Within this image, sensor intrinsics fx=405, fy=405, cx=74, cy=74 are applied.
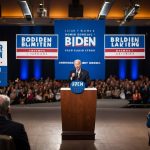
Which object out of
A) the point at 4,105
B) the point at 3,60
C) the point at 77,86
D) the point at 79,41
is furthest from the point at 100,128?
the point at 4,105

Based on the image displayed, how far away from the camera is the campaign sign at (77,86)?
6781mm

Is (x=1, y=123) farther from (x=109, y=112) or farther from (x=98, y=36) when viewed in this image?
(x=109, y=112)

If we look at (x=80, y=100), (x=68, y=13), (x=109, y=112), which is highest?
(x=68, y=13)

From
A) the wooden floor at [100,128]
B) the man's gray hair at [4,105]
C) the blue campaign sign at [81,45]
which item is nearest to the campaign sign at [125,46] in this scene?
the wooden floor at [100,128]

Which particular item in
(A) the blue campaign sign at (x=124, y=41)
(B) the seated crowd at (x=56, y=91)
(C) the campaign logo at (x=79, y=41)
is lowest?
(B) the seated crowd at (x=56, y=91)

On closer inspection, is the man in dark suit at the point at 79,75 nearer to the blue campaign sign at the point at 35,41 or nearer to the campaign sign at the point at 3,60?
the campaign sign at the point at 3,60

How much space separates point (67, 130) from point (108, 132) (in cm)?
139

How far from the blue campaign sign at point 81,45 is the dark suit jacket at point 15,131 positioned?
559 centimetres

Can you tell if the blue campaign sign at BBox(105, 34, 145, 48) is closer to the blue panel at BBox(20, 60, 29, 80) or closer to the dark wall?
the dark wall

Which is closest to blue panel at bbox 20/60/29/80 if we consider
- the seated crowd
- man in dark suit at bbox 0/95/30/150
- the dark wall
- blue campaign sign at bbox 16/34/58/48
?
the dark wall

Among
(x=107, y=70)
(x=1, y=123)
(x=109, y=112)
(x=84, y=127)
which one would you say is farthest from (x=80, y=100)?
(x=107, y=70)

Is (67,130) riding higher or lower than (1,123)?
lower

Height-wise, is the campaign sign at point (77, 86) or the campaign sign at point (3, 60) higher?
the campaign sign at point (3, 60)

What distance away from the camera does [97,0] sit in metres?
13.5
